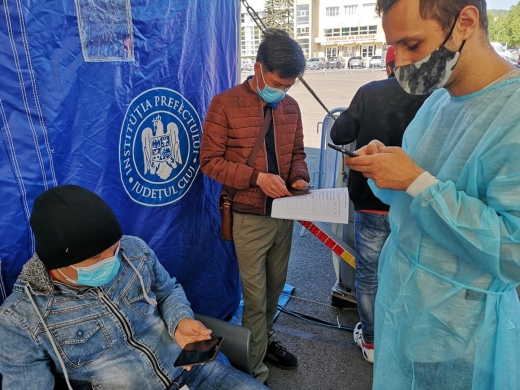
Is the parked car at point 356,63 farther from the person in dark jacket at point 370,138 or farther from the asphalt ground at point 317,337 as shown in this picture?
the person in dark jacket at point 370,138

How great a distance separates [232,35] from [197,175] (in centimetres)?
82

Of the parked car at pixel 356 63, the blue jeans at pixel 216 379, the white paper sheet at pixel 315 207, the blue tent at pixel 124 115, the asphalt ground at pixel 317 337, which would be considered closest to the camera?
the blue tent at pixel 124 115

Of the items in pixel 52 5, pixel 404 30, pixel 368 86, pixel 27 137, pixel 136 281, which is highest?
pixel 52 5

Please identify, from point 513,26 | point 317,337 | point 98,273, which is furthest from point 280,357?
point 513,26

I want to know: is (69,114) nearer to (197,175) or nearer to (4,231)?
(4,231)

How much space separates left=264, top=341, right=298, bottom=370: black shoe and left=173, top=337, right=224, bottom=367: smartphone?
0.95 m

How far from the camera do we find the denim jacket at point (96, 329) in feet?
3.46

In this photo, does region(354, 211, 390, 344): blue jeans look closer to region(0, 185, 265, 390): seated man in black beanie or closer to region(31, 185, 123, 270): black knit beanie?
region(0, 185, 265, 390): seated man in black beanie

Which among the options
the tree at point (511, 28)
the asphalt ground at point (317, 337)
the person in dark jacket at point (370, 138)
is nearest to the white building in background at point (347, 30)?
the tree at point (511, 28)

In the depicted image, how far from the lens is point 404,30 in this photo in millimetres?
873

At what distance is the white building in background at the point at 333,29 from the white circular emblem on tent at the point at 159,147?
3562 cm

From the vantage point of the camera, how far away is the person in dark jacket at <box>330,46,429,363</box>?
1666 mm

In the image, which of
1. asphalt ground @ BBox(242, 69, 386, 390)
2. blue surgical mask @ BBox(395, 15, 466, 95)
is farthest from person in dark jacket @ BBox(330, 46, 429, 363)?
blue surgical mask @ BBox(395, 15, 466, 95)

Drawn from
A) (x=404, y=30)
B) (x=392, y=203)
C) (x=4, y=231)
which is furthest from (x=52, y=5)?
(x=392, y=203)
